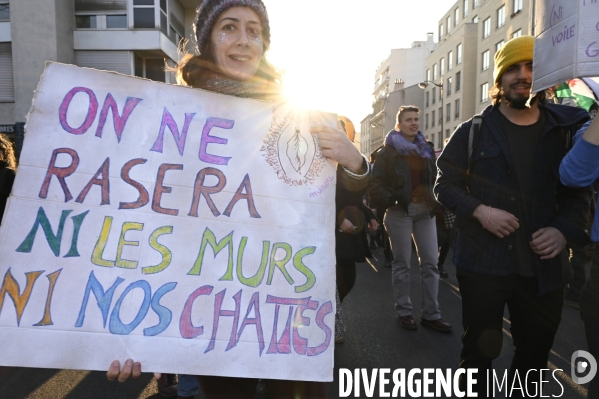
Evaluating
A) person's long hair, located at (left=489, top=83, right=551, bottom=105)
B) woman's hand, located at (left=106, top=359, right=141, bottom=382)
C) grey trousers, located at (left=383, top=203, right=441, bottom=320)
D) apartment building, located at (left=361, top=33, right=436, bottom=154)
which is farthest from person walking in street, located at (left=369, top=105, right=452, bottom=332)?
apartment building, located at (left=361, top=33, right=436, bottom=154)

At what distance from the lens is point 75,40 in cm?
1623

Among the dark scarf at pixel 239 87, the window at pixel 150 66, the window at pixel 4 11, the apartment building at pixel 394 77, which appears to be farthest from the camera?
the apartment building at pixel 394 77

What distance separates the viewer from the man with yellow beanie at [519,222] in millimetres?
2154

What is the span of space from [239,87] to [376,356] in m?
2.74

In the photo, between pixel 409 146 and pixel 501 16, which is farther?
pixel 501 16

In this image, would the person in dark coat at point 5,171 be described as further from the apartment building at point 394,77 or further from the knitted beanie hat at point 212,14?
the apartment building at point 394,77

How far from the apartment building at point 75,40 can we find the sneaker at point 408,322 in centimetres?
1250

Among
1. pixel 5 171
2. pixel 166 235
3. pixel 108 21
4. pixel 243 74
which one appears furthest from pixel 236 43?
pixel 108 21

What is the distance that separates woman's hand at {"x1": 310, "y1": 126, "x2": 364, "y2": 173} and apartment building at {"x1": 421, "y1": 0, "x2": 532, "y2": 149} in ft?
94.1

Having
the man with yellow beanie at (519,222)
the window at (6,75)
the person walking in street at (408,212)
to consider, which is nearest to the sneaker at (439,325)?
the person walking in street at (408,212)

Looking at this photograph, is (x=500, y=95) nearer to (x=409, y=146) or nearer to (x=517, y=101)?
(x=517, y=101)

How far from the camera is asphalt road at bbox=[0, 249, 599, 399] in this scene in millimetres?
3047

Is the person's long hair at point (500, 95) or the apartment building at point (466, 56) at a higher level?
the apartment building at point (466, 56)

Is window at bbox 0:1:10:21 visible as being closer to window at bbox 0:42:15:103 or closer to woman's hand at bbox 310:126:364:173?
window at bbox 0:42:15:103
